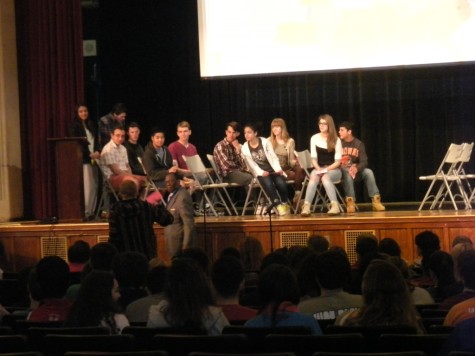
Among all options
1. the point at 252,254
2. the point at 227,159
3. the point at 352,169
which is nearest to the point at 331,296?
the point at 252,254

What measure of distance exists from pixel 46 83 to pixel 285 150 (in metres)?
3.31

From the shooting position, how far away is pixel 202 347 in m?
3.65

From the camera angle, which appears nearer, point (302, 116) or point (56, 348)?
point (56, 348)

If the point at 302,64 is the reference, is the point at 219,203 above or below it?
below

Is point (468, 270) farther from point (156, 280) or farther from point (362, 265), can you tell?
point (156, 280)

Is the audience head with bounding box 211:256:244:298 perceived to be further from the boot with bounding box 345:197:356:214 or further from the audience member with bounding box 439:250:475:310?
the boot with bounding box 345:197:356:214

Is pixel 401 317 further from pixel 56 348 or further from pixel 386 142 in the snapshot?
pixel 386 142

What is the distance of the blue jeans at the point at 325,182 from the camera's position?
10719 millimetres

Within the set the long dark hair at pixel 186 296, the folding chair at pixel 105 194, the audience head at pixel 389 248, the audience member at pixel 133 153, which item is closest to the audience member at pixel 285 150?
the audience member at pixel 133 153

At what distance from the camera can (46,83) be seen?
12.2 meters

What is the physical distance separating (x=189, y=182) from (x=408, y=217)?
2475mm

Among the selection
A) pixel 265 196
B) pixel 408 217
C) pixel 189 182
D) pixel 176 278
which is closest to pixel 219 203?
pixel 265 196

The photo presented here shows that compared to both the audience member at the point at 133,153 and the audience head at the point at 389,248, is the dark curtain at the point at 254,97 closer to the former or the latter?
the audience member at the point at 133,153

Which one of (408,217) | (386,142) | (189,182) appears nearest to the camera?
(408,217)
